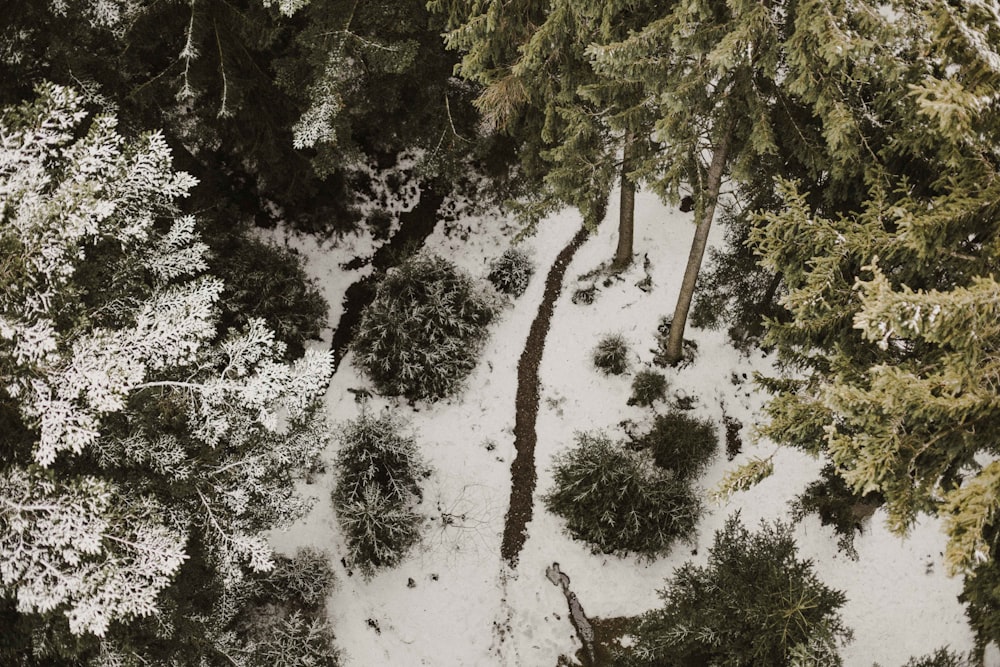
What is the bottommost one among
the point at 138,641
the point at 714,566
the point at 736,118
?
the point at 138,641

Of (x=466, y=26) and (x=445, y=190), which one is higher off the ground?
(x=445, y=190)

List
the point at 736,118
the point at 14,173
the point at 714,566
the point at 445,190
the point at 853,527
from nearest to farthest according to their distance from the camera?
the point at 14,173 < the point at 736,118 < the point at 714,566 < the point at 853,527 < the point at 445,190

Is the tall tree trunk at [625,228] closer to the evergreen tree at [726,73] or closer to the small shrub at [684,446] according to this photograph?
the evergreen tree at [726,73]

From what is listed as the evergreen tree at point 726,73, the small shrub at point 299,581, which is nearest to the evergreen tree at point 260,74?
the evergreen tree at point 726,73

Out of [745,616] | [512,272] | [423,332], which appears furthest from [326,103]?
[745,616]

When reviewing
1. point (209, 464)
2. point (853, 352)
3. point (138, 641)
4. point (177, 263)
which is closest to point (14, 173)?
point (177, 263)

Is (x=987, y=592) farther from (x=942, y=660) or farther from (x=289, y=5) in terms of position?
(x=289, y=5)

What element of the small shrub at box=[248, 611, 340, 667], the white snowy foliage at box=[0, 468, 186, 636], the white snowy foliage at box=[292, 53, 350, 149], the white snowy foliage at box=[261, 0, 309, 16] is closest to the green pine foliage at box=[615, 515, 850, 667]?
the small shrub at box=[248, 611, 340, 667]

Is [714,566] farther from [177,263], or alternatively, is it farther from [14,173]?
[14,173]
